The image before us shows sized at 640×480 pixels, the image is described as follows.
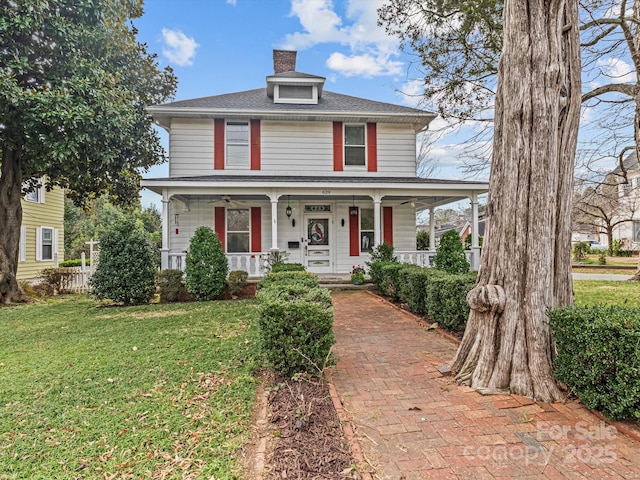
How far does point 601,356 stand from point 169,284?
8.76m

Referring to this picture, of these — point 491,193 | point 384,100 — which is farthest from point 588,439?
point 384,100

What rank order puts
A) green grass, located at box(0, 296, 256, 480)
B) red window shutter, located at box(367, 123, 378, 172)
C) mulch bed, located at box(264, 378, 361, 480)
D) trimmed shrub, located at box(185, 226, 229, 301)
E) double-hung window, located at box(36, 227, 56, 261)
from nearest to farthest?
mulch bed, located at box(264, 378, 361, 480), green grass, located at box(0, 296, 256, 480), trimmed shrub, located at box(185, 226, 229, 301), red window shutter, located at box(367, 123, 378, 172), double-hung window, located at box(36, 227, 56, 261)

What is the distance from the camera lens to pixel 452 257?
8.42 meters

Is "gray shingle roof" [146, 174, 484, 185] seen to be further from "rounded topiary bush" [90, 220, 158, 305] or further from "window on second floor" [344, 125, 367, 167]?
"rounded topiary bush" [90, 220, 158, 305]

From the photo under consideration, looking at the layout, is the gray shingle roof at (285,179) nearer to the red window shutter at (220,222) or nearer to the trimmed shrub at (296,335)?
the red window shutter at (220,222)

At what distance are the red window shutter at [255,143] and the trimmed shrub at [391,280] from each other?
19.0ft

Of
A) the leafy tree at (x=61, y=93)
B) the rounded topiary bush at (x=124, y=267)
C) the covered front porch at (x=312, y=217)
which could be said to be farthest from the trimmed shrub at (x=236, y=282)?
the leafy tree at (x=61, y=93)

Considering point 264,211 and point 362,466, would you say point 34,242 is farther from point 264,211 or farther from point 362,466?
point 362,466

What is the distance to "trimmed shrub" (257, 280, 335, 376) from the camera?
139 inches

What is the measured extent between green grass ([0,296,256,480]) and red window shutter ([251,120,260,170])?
673 cm

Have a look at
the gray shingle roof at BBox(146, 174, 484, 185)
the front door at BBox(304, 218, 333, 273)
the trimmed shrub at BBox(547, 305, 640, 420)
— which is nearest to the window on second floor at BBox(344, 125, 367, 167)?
the gray shingle roof at BBox(146, 174, 484, 185)

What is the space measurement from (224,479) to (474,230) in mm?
10784

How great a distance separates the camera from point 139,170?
13.4 meters

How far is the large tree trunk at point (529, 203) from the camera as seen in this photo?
Result: 341cm
